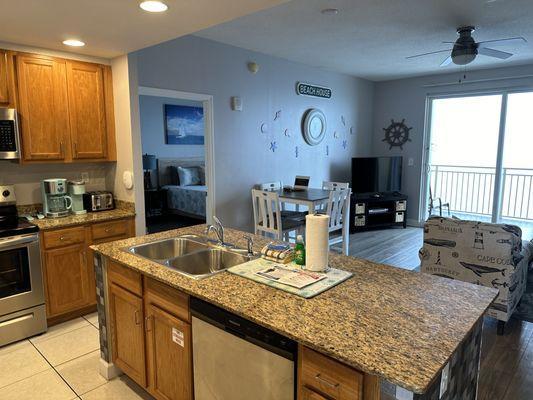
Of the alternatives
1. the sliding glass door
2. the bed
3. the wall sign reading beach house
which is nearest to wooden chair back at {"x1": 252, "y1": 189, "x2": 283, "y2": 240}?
the bed

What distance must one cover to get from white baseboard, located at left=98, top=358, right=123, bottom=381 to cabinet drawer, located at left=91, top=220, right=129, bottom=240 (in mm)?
1154

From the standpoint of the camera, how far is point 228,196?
4633 millimetres

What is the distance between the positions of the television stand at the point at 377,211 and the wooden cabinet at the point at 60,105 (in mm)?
4197

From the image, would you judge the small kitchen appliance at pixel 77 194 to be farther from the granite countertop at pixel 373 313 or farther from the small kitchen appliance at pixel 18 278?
the granite countertop at pixel 373 313

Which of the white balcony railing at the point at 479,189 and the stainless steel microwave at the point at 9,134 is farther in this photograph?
the white balcony railing at the point at 479,189

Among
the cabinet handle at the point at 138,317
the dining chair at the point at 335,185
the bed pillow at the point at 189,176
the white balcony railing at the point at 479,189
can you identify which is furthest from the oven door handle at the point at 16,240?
the white balcony railing at the point at 479,189

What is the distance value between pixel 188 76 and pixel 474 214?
6154mm

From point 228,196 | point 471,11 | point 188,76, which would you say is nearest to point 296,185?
point 228,196

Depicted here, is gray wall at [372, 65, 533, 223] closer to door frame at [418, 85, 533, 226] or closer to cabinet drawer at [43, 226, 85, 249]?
door frame at [418, 85, 533, 226]

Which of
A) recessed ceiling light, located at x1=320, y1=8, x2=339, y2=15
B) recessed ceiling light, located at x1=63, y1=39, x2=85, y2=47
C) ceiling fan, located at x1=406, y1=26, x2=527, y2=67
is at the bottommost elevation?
recessed ceiling light, located at x1=63, y1=39, x2=85, y2=47

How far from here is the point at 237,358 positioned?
1520 millimetres

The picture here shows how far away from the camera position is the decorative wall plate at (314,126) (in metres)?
5.67

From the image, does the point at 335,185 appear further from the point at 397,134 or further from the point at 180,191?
the point at 180,191

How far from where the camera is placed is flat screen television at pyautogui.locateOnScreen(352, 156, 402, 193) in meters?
6.46
